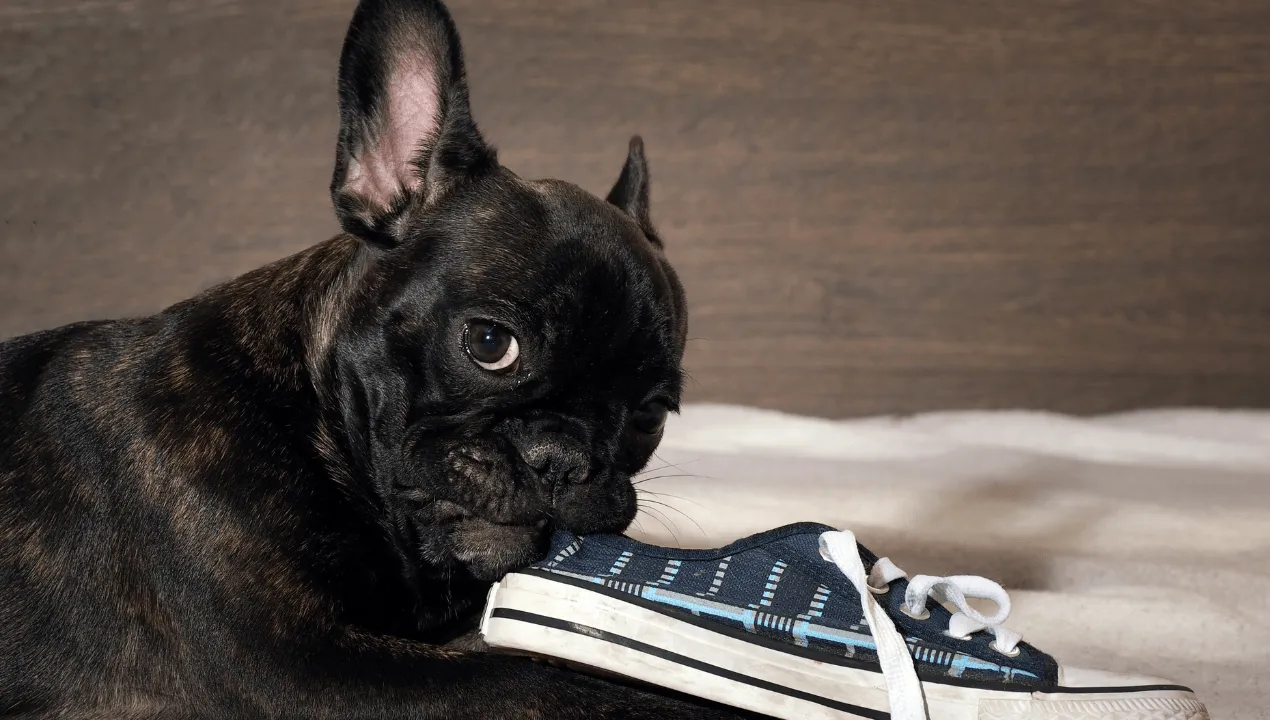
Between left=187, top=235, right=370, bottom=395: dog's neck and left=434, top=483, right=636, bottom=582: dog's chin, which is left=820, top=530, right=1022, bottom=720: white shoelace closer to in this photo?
left=434, top=483, right=636, bottom=582: dog's chin

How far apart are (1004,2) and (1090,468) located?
1.37 metres

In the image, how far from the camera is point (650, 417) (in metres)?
1.82

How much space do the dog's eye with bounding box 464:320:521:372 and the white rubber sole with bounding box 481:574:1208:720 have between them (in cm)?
29

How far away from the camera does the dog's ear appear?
1688 mm

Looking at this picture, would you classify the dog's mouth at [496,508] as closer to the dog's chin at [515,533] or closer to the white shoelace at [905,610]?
the dog's chin at [515,533]

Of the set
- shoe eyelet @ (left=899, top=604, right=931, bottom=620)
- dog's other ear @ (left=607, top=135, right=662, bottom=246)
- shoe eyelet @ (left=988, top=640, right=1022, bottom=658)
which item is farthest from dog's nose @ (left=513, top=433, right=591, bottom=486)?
dog's other ear @ (left=607, top=135, right=662, bottom=246)

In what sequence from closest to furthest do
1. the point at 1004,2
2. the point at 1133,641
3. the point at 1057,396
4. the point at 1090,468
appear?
the point at 1133,641 < the point at 1090,468 < the point at 1004,2 < the point at 1057,396

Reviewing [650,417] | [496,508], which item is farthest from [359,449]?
[650,417]

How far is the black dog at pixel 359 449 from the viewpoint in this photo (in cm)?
148

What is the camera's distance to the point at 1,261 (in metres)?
3.20

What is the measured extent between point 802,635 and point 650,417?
1.59ft

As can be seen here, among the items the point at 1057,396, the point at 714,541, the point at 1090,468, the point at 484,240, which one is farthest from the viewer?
the point at 1057,396

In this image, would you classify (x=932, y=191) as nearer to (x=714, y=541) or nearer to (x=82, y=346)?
(x=714, y=541)

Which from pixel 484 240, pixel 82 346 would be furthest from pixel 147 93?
pixel 484 240
